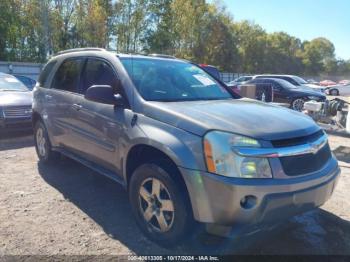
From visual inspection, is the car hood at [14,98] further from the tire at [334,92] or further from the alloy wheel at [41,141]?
the tire at [334,92]

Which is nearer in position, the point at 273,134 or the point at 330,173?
the point at 273,134

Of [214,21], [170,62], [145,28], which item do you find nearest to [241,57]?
[214,21]

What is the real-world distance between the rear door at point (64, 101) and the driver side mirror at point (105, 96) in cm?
96

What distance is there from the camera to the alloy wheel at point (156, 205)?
10.5 feet

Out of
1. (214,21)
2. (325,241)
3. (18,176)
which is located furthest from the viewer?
(214,21)

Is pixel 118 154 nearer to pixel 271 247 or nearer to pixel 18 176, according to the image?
pixel 271 247

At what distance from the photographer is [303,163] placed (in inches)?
120

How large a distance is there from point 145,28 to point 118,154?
113 ft

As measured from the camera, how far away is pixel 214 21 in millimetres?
44938

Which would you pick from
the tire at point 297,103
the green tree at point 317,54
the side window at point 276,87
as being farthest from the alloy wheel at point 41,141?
the green tree at point 317,54

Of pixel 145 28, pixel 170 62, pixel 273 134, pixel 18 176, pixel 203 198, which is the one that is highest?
pixel 145 28

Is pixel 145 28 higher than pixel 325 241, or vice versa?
pixel 145 28

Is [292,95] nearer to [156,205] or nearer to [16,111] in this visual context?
[16,111]

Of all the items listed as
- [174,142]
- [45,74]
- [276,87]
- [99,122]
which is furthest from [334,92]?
[174,142]
